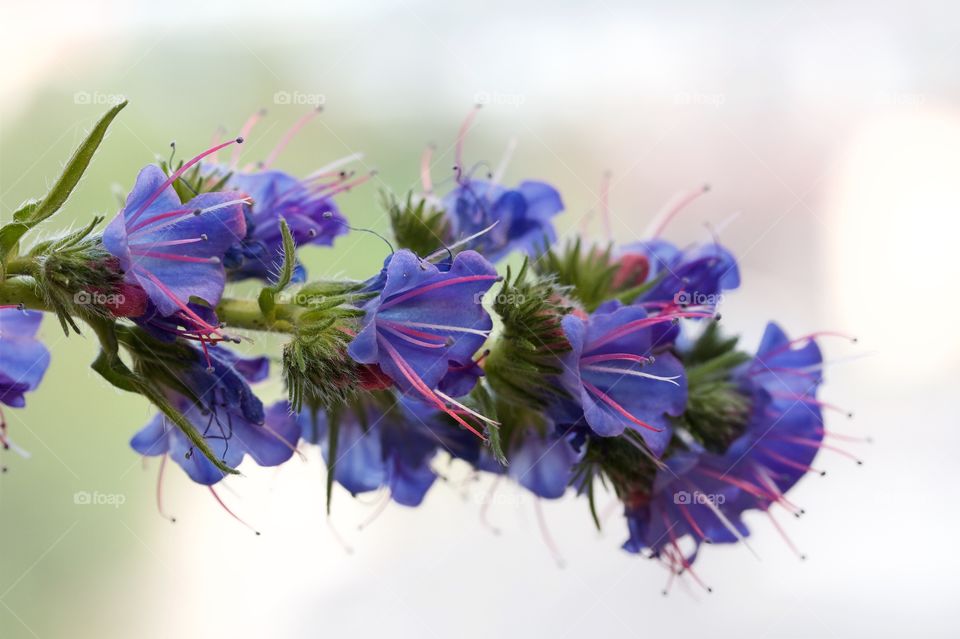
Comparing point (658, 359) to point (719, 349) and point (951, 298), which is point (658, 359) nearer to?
point (719, 349)

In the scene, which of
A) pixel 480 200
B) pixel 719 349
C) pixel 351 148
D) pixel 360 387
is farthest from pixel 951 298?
pixel 360 387

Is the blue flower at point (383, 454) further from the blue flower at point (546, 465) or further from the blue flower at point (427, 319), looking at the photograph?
the blue flower at point (427, 319)

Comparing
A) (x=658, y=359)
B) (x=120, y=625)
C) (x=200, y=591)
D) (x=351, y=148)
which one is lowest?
(x=120, y=625)

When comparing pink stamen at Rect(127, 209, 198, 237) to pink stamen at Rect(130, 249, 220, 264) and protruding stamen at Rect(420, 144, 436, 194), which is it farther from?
protruding stamen at Rect(420, 144, 436, 194)

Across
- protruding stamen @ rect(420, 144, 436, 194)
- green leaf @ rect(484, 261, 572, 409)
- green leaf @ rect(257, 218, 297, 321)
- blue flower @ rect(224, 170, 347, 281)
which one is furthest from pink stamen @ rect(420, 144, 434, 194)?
green leaf @ rect(257, 218, 297, 321)

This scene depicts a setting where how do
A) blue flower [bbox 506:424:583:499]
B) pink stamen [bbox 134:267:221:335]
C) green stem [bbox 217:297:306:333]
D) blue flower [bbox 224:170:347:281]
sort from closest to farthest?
pink stamen [bbox 134:267:221:335], green stem [bbox 217:297:306:333], blue flower [bbox 224:170:347:281], blue flower [bbox 506:424:583:499]

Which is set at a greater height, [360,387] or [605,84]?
[360,387]
